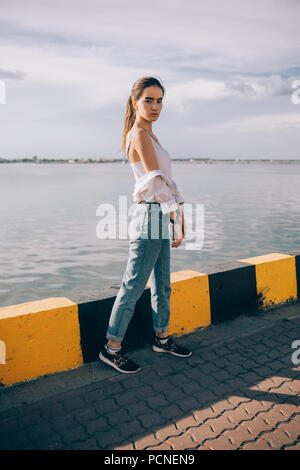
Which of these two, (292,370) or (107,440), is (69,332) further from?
(292,370)

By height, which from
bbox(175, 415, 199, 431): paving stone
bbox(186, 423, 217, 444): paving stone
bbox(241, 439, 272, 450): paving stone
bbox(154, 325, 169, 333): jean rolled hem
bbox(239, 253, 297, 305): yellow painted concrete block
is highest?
bbox(239, 253, 297, 305): yellow painted concrete block

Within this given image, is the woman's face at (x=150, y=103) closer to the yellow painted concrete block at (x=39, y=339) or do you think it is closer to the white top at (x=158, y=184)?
the white top at (x=158, y=184)

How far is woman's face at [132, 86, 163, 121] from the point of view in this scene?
324 centimetres

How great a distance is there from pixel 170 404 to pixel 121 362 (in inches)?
22.5

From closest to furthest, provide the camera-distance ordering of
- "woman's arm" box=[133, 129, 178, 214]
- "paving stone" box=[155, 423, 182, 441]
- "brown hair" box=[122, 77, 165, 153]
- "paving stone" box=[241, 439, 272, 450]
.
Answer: "paving stone" box=[241, 439, 272, 450]
"paving stone" box=[155, 423, 182, 441]
"woman's arm" box=[133, 129, 178, 214]
"brown hair" box=[122, 77, 165, 153]

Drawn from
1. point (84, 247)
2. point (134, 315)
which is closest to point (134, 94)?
point (134, 315)

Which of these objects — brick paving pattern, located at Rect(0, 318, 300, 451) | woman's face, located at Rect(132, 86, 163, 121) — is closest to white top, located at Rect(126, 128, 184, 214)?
woman's face, located at Rect(132, 86, 163, 121)

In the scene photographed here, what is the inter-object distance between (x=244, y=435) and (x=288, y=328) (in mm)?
1775

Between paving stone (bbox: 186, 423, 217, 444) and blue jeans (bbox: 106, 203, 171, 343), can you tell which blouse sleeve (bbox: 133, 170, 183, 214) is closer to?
blue jeans (bbox: 106, 203, 171, 343)

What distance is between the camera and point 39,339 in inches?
129

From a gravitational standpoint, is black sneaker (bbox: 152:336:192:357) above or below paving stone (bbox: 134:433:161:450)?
above

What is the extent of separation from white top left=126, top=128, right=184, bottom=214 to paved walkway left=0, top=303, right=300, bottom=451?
1254mm

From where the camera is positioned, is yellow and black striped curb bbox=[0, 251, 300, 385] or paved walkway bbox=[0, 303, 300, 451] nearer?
paved walkway bbox=[0, 303, 300, 451]
